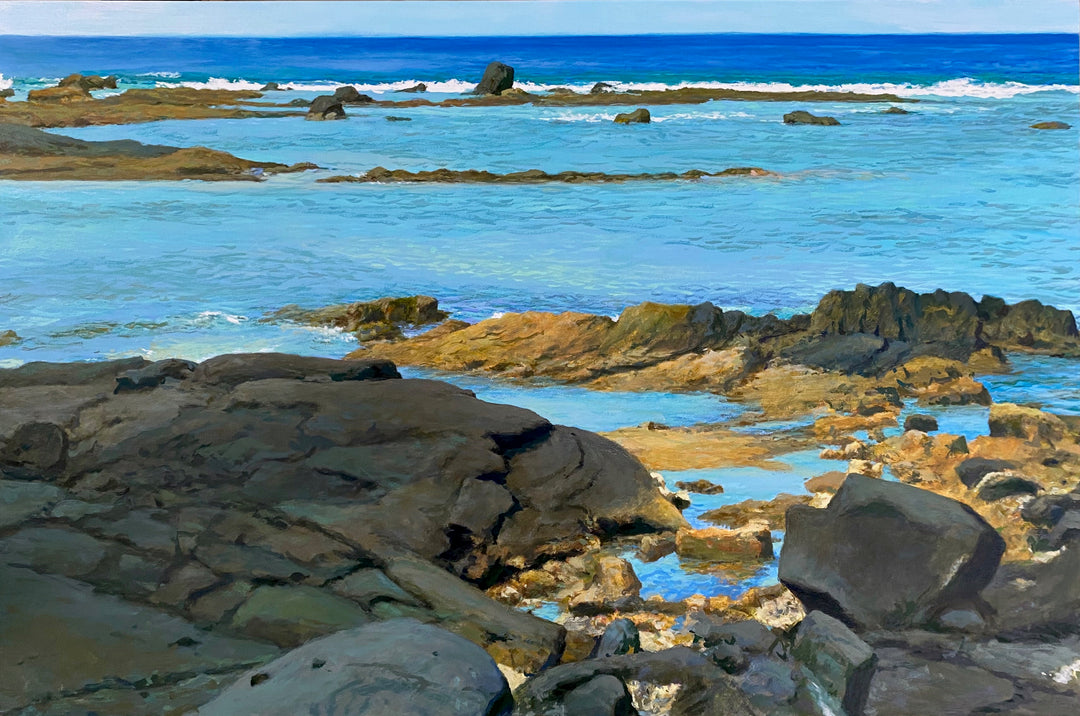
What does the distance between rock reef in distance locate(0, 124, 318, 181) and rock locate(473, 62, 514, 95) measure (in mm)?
20549

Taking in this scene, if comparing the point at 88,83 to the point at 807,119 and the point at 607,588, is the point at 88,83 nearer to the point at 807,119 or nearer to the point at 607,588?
the point at 807,119

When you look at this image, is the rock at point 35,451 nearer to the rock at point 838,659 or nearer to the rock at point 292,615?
the rock at point 292,615

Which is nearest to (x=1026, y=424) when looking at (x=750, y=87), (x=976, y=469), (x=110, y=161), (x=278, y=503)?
(x=976, y=469)

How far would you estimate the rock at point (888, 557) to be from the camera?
3395mm

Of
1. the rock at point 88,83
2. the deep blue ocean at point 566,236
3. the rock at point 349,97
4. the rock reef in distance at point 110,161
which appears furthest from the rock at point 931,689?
the rock at point 88,83

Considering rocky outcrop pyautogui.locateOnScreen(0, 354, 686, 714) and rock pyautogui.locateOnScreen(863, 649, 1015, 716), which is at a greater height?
rocky outcrop pyautogui.locateOnScreen(0, 354, 686, 714)

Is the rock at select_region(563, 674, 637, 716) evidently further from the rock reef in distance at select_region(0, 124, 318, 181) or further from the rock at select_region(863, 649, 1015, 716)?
the rock reef in distance at select_region(0, 124, 318, 181)

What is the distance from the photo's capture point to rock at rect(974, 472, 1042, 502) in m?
4.54

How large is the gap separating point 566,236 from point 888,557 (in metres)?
9.22

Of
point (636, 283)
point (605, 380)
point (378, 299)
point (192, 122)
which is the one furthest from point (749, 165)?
point (192, 122)

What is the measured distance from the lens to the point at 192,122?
27.4 meters

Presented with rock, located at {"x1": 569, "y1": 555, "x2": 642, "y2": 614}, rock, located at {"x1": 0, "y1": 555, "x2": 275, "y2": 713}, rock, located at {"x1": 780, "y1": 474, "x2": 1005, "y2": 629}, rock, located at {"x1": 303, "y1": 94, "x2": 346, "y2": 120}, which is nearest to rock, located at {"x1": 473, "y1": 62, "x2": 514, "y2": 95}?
rock, located at {"x1": 303, "y1": 94, "x2": 346, "y2": 120}

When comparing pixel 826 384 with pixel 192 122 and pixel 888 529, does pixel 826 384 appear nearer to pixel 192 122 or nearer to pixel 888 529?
pixel 888 529

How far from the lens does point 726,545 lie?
13.8ft
